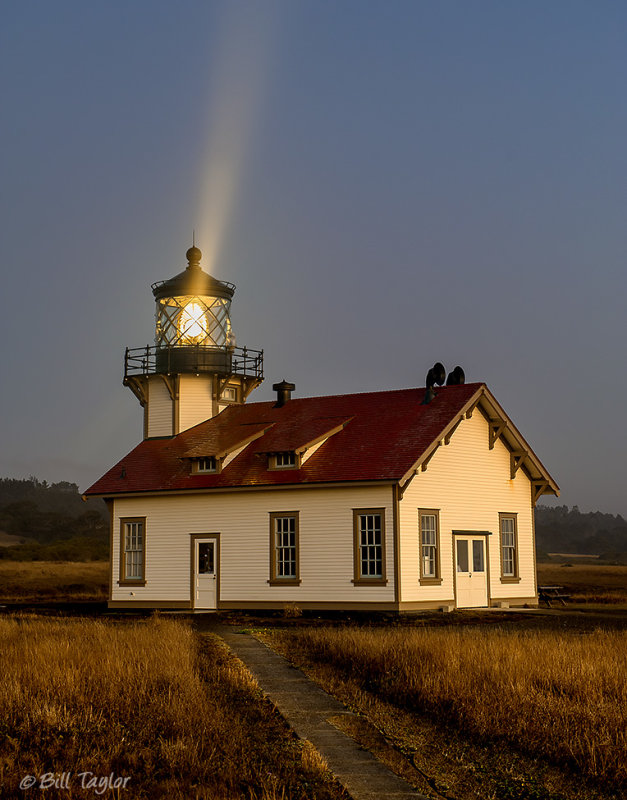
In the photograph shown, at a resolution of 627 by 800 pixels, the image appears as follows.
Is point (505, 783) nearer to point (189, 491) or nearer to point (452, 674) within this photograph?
point (452, 674)

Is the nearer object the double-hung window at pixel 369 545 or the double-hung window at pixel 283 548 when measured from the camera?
the double-hung window at pixel 369 545

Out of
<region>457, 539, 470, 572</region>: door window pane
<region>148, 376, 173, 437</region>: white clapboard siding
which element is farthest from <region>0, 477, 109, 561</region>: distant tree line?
<region>457, 539, 470, 572</region>: door window pane

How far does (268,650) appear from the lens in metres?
17.2

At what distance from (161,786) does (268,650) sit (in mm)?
9017

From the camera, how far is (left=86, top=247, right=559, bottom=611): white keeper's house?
27250 millimetres

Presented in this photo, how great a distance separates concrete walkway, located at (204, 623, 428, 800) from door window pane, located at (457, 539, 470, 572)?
1243cm

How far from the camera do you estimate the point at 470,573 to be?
29.1 metres

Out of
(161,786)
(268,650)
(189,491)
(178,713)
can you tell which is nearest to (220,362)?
(189,491)

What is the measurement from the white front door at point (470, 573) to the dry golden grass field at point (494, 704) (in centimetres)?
1167

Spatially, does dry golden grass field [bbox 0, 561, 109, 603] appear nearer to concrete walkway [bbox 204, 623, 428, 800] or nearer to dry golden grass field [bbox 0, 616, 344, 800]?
concrete walkway [bbox 204, 623, 428, 800]

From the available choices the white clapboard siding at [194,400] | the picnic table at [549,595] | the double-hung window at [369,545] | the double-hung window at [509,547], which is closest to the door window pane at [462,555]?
the double-hung window at [509,547]

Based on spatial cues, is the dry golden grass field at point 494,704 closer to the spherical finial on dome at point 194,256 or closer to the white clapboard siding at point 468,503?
the white clapboard siding at point 468,503

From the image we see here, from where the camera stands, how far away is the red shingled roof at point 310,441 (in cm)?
2775

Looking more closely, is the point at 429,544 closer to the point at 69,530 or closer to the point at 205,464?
the point at 205,464
